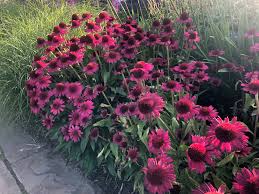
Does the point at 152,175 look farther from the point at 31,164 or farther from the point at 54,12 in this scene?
the point at 54,12

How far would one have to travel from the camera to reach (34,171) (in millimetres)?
2740

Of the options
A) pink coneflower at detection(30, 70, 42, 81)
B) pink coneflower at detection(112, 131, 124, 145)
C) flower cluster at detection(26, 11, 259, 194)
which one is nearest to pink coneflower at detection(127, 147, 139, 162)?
flower cluster at detection(26, 11, 259, 194)

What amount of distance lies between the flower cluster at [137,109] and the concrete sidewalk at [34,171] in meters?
0.19

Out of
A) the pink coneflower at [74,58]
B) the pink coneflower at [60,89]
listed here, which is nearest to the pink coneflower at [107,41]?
the pink coneflower at [74,58]

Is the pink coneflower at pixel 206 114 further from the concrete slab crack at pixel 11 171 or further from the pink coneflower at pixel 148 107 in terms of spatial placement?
the concrete slab crack at pixel 11 171

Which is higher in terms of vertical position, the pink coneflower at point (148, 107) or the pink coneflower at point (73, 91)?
the pink coneflower at point (148, 107)

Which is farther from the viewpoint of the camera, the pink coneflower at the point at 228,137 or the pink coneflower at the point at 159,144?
the pink coneflower at the point at 159,144

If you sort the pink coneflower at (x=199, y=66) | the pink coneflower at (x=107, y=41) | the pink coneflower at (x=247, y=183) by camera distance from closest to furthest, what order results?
the pink coneflower at (x=247, y=183), the pink coneflower at (x=199, y=66), the pink coneflower at (x=107, y=41)

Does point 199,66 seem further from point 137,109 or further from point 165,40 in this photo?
point 137,109

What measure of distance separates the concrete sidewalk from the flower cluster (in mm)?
186

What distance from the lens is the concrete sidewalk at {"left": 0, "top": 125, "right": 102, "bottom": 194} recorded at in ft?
8.38

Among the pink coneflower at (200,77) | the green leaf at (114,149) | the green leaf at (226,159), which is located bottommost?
the green leaf at (114,149)

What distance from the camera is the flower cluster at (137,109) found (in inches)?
64.0

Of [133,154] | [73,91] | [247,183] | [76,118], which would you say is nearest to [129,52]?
[73,91]
